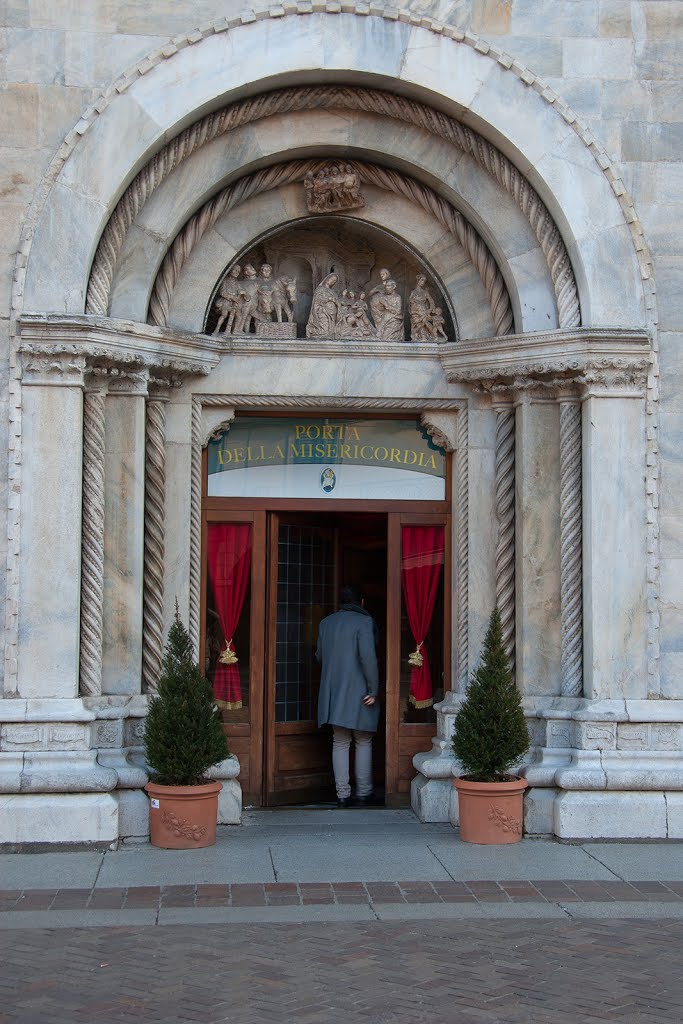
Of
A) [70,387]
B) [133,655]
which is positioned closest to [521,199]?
[70,387]

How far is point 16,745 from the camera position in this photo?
9.58 meters

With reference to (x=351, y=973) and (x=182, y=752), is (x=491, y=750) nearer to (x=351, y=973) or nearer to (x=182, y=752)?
(x=182, y=752)

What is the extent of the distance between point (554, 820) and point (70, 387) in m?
4.77

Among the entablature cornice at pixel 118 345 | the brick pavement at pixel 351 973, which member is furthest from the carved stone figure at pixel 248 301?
the brick pavement at pixel 351 973

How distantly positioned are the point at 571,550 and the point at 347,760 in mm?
2872

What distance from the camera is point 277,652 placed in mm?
11859

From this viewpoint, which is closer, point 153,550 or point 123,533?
point 123,533

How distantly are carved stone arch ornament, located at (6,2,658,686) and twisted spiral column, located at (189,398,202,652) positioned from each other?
1387 mm

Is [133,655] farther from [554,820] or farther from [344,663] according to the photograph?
[554,820]

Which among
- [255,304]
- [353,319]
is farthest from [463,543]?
[255,304]

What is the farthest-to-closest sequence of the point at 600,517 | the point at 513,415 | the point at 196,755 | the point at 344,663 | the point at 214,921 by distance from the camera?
1. the point at 344,663
2. the point at 513,415
3. the point at 600,517
4. the point at 196,755
5. the point at 214,921

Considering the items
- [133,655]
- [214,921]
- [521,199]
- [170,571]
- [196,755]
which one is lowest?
[214,921]

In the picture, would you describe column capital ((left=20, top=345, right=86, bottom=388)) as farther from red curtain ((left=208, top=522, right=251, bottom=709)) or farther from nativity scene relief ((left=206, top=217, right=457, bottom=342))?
red curtain ((left=208, top=522, right=251, bottom=709))

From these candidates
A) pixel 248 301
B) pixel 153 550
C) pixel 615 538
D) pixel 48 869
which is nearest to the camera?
pixel 48 869
